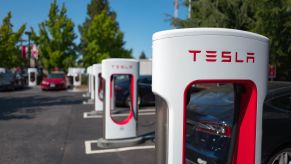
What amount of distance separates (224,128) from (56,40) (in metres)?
25.1

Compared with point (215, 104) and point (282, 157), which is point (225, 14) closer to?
point (215, 104)

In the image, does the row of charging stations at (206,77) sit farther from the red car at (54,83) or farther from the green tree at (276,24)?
the red car at (54,83)

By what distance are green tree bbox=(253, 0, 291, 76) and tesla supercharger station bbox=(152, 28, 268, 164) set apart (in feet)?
24.5

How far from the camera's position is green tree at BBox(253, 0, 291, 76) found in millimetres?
9055

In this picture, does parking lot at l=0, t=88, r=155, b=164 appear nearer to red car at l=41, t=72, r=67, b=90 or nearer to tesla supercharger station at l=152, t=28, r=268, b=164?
tesla supercharger station at l=152, t=28, r=268, b=164

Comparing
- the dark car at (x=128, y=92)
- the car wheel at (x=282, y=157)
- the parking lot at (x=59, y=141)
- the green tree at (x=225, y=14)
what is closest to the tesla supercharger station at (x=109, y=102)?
the parking lot at (x=59, y=141)

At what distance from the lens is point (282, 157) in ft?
12.1

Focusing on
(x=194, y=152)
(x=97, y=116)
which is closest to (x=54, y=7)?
(x=97, y=116)

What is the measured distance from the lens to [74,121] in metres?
8.41

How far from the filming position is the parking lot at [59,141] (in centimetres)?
500

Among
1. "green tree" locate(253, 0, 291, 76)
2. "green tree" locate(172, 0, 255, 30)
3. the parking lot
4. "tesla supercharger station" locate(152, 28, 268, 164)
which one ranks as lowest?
the parking lot

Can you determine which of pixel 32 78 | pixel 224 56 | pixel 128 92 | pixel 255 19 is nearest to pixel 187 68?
pixel 224 56

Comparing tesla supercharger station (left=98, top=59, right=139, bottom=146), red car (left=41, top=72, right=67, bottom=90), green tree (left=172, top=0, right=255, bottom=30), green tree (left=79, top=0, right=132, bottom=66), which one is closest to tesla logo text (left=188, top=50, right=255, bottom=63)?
tesla supercharger station (left=98, top=59, right=139, bottom=146)

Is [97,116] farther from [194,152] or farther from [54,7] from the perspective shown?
[54,7]
